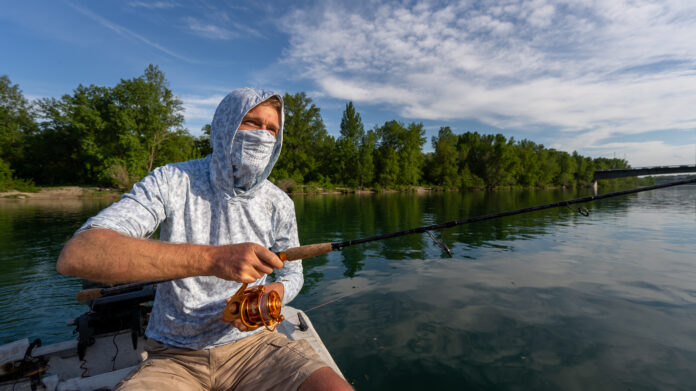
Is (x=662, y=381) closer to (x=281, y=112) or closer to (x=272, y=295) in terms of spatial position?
(x=272, y=295)

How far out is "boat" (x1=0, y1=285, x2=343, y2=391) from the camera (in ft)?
9.41

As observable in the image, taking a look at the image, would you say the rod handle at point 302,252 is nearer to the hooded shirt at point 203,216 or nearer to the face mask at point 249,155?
the hooded shirt at point 203,216

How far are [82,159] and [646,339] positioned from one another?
234ft

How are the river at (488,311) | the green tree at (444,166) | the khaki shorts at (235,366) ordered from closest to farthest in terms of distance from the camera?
the khaki shorts at (235,366), the river at (488,311), the green tree at (444,166)

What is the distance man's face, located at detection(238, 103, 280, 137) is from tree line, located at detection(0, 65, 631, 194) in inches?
2160

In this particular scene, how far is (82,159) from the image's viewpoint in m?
54.4

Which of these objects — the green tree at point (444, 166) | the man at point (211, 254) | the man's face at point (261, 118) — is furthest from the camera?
the green tree at point (444, 166)

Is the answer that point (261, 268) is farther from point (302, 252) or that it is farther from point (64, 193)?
point (64, 193)

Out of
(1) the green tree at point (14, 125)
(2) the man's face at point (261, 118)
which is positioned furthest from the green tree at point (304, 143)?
(2) the man's face at point (261, 118)

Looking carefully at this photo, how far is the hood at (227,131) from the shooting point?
7.57 feet

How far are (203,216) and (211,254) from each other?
80 cm

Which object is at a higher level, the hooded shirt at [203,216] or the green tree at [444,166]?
the green tree at [444,166]

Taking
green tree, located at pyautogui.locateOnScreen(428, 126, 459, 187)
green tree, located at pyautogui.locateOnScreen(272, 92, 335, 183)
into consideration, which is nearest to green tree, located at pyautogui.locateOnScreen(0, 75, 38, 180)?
green tree, located at pyautogui.locateOnScreen(272, 92, 335, 183)

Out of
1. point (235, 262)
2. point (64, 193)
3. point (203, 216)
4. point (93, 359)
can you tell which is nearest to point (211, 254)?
point (235, 262)
